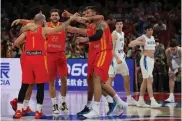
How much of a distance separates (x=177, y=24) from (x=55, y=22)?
516 inches

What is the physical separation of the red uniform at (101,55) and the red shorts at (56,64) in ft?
2.15

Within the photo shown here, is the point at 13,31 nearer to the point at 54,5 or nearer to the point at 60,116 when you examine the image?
the point at 54,5

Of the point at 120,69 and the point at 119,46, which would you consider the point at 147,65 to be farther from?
the point at 119,46

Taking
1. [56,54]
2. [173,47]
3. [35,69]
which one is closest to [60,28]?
[35,69]

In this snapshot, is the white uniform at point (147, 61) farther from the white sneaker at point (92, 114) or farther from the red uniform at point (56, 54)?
the white sneaker at point (92, 114)

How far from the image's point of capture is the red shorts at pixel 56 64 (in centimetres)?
866

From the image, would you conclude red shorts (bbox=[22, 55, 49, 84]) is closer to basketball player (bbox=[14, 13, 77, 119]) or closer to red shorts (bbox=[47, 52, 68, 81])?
basketball player (bbox=[14, 13, 77, 119])

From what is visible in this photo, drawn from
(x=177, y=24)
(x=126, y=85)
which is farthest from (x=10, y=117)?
(x=177, y=24)

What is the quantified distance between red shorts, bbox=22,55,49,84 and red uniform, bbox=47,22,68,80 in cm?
56

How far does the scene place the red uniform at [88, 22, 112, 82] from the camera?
8156 mm

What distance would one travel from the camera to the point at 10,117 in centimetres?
798

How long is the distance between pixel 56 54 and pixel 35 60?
732 mm

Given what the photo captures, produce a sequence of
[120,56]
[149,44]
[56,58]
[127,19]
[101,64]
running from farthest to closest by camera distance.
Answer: [127,19]
[120,56]
[149,44]
[56,58]
[101,64]

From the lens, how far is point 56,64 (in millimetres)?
8742
